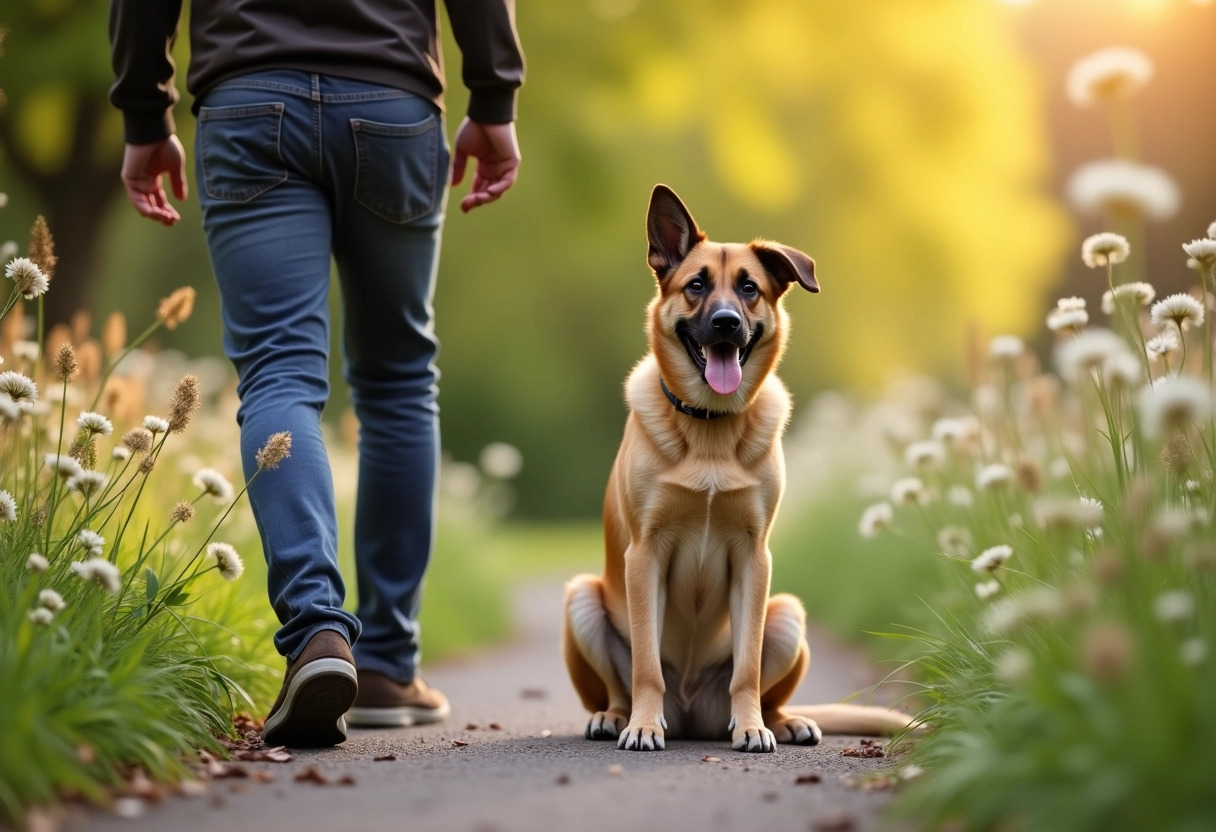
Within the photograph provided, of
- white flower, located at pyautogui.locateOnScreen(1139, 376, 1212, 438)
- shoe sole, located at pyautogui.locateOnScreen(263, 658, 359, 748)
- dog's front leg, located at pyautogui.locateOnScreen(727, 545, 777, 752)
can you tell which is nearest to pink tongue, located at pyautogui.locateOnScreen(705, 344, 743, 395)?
dog's front leg, located at pyautogui.locateOnScreen(727, 545, 777, 752)

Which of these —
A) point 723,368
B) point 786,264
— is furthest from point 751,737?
point 786,264

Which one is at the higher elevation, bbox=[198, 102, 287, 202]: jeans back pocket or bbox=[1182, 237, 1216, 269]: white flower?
bbox=[198, 102, 287, 202]: jeans back pocket

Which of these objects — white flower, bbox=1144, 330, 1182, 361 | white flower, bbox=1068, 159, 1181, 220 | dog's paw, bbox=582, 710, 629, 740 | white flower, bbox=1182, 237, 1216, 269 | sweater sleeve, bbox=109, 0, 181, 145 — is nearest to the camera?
white flower, bbox=1068, 159, 1181, 220

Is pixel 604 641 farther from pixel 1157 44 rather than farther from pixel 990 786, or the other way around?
pixel 1157 44

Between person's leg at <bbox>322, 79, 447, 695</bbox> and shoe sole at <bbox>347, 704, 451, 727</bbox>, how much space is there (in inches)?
3.7

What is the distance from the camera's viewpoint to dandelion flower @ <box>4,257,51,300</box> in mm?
2881

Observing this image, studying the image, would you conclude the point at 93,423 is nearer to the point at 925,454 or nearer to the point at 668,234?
the point at 668,234

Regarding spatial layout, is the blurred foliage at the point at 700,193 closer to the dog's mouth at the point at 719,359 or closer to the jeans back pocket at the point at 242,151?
the dog's mouth at the point at 719,359

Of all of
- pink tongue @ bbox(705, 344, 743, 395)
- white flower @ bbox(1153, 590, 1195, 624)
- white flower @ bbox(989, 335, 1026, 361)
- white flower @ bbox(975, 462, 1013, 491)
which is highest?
white flower @ bbox(989, 335, 1026, 361)

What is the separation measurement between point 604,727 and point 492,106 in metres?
1.86

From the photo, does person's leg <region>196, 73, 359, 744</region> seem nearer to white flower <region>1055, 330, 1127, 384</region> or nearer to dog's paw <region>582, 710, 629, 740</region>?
dog's paw <region>582, 710, 629, 740</region>

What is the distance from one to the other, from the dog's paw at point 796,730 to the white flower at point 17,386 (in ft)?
7.23

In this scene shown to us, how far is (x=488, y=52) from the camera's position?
3.52 metres

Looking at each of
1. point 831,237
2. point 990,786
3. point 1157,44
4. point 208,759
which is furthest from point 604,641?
point 1157,44
